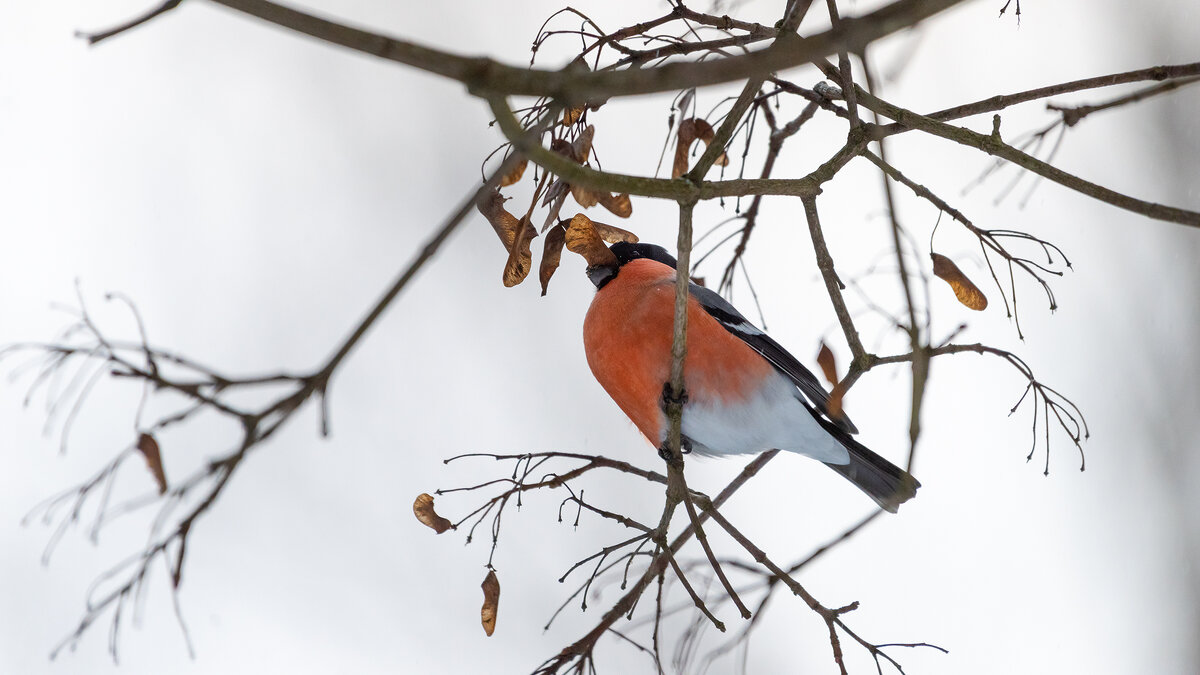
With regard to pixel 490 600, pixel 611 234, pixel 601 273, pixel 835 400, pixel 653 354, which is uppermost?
pixel 601 273

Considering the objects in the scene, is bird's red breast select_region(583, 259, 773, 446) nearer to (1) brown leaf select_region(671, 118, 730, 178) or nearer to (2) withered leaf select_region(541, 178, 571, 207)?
(1) brown leaf select_region(671, 118, 730, 178)

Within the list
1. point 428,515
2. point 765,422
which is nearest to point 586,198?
point 428,515

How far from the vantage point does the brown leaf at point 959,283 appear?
104 cm

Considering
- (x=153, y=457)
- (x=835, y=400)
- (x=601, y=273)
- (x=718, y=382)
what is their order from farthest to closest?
(x=601, y=273) → (x=718, y=382) → (x=835, y=400) → (x=153, y=457)

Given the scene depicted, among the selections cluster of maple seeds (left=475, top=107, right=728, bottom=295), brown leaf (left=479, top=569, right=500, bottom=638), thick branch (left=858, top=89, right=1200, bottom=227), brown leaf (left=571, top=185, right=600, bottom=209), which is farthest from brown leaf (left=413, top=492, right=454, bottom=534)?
thick branch (left=858, top=89, right=1200, bottom=227)

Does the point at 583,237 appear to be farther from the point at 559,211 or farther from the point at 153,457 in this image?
the point at 153,457

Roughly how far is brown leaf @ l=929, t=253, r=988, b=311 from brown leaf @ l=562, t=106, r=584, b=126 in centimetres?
43

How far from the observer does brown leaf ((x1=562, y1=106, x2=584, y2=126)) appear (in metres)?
0.98

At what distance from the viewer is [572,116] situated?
3.39 feet

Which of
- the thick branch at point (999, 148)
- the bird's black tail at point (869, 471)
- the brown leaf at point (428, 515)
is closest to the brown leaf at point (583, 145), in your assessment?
the thick branch at point (999, 148)

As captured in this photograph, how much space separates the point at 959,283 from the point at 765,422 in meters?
0.39

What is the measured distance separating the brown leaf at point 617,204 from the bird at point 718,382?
179mm

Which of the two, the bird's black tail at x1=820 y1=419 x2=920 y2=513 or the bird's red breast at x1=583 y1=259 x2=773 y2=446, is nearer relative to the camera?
Result: the bird's red breast at x1=583 y1=259 x2=773 y2=446

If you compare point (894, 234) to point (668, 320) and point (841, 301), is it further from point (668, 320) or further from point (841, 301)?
point (668, 320)
